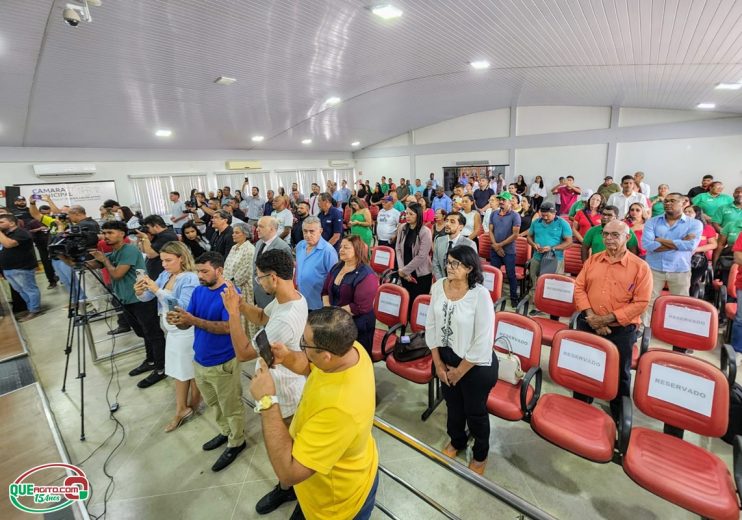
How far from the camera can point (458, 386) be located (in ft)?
7.02

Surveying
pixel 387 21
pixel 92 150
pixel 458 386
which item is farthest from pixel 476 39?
pixel 92 150

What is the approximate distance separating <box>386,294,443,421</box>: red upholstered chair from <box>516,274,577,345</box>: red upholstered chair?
0.97 metres

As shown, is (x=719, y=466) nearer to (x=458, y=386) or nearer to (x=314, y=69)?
(x=458, y=386)

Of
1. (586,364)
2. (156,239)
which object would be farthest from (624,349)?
(156,239)

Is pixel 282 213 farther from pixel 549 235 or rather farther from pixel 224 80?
pixel 549 235

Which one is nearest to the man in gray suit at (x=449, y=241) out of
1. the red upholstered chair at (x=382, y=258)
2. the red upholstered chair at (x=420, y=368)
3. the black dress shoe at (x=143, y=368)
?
the red upholstered chair at (x=420, y=368)

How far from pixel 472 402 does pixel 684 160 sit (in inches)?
487

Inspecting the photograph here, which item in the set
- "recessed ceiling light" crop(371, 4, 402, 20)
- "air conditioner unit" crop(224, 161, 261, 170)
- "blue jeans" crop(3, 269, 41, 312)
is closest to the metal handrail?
"recessed ceiling light" crop(371, 4, 402, 20)

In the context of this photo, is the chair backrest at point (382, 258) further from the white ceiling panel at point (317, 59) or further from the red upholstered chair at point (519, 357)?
the white ceiling panel at point (317, 59)

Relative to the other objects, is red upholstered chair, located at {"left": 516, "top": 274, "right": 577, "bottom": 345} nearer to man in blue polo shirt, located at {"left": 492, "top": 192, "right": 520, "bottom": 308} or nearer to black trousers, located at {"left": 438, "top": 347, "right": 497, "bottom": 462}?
man in blue polo shirt, located at {"left": 492, "top": 192, "right": 520, "bottom": 308}

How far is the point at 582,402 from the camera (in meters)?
2.20

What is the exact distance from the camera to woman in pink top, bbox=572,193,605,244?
4.80 metres

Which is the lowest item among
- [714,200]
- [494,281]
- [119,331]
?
[119,331]

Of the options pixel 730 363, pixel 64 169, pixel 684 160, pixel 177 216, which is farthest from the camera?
pixel 684 160
